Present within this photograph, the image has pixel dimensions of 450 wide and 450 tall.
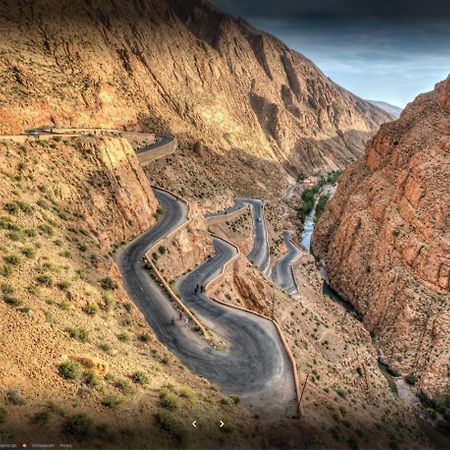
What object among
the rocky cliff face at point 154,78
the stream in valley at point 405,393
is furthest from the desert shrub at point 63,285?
the stream in valley at point 405,393

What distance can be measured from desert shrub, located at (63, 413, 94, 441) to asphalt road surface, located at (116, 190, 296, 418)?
8.23m

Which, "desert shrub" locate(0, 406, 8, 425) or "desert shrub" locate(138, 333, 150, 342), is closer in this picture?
"desert shrub" locate(0, 406, 8, 425)

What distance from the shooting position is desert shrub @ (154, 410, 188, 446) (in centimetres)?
1301

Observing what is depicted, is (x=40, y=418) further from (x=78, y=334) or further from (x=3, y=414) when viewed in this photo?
(x=78, y=334)

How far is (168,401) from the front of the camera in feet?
47.2

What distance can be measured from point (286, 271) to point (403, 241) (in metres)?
14.1

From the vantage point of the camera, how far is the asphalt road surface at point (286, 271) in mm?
48781

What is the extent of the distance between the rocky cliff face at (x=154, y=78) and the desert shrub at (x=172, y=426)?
2540cm

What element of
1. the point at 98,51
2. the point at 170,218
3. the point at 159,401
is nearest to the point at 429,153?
the point at 170,218

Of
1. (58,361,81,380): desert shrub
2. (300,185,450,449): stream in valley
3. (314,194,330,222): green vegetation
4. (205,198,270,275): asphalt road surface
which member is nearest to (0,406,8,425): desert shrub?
(58,361,81,380): desert shrub

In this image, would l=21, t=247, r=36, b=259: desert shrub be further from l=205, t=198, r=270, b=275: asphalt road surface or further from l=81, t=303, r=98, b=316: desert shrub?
l=205, t=198, r=270, b=275: asphalt road surface

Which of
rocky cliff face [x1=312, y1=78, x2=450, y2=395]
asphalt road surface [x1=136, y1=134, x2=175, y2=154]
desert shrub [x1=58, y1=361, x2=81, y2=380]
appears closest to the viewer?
desert shrub [x1=58, y1=361, x2=81, y2=380]

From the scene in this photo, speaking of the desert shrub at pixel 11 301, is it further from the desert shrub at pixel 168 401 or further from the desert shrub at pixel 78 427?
the desert shrub at pixel 168 401

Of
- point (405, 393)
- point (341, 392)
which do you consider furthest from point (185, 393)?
point (405, 393)
